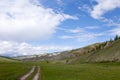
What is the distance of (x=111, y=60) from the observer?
198500mm

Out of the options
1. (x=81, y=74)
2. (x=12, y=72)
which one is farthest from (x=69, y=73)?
(x=12, y=72)

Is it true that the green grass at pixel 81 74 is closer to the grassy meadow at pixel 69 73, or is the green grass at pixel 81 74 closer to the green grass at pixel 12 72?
the grassy meadow at pixel 69 73

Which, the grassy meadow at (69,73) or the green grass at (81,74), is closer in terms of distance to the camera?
the green grass at (81,74)

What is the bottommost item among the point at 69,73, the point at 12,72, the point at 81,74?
the point at 81,74

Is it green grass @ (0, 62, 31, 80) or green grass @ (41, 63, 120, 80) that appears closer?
green grass @ (41, 63, 120, 80)

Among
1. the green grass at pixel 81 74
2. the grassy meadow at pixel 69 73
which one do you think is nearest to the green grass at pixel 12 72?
the grassy meadow at pixel 69 73

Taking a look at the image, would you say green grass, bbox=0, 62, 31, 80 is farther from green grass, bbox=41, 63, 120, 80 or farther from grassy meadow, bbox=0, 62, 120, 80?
green grass, bbox=41, 63, 120, 80

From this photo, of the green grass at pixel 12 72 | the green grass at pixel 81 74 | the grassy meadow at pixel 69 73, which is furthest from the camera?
the green grass at pixel 12 72

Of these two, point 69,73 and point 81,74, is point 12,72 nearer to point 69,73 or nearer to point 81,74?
point 69,73

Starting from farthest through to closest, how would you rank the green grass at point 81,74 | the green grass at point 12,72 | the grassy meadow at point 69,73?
the green grass at point 12,72, the grassy meadow at point 69,73, the green grass at point 81,74

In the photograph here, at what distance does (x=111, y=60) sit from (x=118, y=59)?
8.89 metres

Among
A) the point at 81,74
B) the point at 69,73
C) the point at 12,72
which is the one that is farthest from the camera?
the point at 12,72

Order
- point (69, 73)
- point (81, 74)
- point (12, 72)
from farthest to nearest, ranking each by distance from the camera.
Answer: point (12, 72)
point (69, 73)
point (81, 74)

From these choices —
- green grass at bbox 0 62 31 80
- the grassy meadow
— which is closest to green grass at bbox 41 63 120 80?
the grassy meadow
